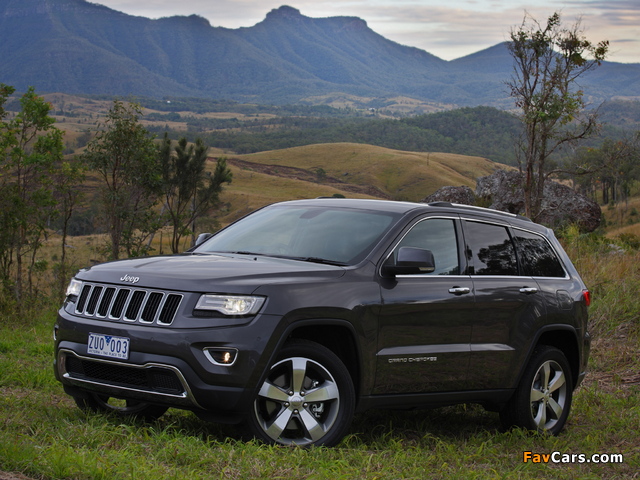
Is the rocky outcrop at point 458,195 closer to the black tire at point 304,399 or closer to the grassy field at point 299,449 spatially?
the grassy field at point 299,449

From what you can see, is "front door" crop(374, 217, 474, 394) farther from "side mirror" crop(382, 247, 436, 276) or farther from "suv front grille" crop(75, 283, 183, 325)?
"suv front grille" crop(75, 283, 183, 325)

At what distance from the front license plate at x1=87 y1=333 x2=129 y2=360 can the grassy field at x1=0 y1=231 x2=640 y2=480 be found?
1.56 feet

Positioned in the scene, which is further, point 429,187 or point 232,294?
point 429,187

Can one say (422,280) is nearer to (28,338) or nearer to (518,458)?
(518,458)

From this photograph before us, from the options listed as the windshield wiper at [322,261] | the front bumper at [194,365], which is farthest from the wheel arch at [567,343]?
the front bumper at [194,365]

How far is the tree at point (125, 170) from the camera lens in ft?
92.0

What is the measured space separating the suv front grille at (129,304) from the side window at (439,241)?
5.95 ft

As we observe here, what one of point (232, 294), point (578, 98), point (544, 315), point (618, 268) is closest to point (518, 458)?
point (544, 315)

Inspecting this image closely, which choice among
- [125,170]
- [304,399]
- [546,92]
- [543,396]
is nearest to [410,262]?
[304,399]

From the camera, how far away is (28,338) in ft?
30.6

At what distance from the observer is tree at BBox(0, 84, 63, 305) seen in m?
17.7

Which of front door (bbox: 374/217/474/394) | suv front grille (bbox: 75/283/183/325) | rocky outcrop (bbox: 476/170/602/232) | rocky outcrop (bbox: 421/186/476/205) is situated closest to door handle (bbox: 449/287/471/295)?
front door (bbox: 374/217/474/394)

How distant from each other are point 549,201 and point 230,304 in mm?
23567

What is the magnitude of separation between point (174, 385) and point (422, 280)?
1915mm
